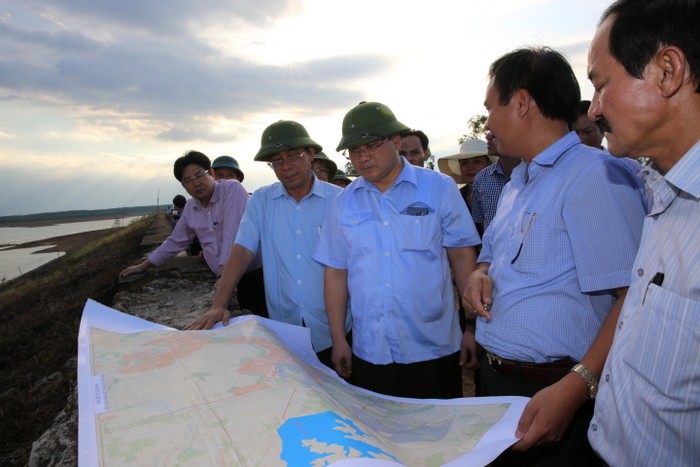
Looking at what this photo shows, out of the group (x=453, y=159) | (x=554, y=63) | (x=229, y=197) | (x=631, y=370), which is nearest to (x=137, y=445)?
(x=631, y=370)

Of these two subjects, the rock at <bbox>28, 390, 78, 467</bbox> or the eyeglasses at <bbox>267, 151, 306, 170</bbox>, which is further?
the eyeglasses at <bbox>267, 151, 306, 170</bbox>

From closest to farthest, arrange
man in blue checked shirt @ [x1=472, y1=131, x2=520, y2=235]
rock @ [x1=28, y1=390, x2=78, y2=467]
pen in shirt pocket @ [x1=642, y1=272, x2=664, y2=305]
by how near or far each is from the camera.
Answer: pen in shirt pocket @ [x1=642, y1=272, x2=664, y2=305] → rock @ [x1=28, y1=390, x2=78, y2=467] → man in blue checked shirt @ [x1=472, y1=131, x2=520, y2=235]

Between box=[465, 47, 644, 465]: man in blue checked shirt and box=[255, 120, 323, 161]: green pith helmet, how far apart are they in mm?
1305

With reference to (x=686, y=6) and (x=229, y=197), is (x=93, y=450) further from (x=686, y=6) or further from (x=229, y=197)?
(x=229, y=197)

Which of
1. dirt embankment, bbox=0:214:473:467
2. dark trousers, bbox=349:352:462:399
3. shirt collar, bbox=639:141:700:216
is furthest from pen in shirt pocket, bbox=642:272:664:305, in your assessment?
dirt embankment, bbox=0:214:473:467

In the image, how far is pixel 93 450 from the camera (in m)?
1.17

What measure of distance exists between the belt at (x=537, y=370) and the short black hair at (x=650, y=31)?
0.93m

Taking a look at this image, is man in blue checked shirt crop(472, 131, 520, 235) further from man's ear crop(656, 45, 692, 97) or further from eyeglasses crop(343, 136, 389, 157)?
man's ear crop(656, 45, 692, 97)

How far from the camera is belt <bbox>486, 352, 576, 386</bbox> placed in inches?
61.0

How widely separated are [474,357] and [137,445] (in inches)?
66.3

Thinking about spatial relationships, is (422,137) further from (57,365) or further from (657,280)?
(57,365)

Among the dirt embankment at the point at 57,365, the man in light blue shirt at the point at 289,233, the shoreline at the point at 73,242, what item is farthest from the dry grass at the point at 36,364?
the shoreline at the point at 73,242

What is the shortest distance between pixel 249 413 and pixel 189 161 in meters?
3.23

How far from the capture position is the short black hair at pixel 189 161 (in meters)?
4.12
